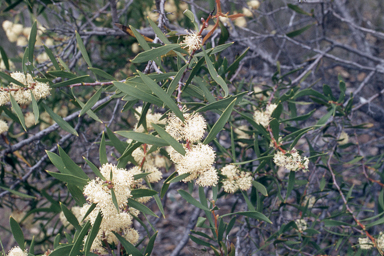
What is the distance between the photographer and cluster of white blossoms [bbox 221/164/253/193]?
0.99 meters

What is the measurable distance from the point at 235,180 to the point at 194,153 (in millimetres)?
376

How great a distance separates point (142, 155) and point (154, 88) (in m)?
0.40

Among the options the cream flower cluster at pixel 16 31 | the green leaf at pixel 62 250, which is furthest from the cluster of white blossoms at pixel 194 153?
the cream flower cluster at pixel 16 31

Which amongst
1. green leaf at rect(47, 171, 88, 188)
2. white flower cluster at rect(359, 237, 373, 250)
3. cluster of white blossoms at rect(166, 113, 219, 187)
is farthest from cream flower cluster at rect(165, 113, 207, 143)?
white flower cluster at rect(359, 237, 373, 250)

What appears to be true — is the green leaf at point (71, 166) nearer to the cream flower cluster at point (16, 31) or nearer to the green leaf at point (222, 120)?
the green leaf at point (222, 120)

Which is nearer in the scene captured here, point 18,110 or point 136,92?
point 136,92

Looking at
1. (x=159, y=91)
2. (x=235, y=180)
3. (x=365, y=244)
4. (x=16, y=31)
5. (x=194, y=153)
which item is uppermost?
(x=16, y=31)

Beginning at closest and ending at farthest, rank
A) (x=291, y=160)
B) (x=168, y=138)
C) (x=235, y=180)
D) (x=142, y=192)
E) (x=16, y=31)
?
1. (x=168, y=138)
2. (x=142, y=192)
3. (x=291, y=160)
4. (x=235, y=180)
5. (x=16, y=31)

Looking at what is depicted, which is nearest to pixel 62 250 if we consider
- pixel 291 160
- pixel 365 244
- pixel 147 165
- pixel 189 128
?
pixel 147 165

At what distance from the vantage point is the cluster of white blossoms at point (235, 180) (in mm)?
990

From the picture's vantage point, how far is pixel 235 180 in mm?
1023

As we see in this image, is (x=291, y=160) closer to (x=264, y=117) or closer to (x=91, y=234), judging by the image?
(x=264, y=117)

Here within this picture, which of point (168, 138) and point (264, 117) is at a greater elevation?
point (168, 138)

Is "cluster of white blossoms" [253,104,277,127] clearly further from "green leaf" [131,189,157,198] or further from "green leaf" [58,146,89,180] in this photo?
"green leaf" [58,146,89,180]
